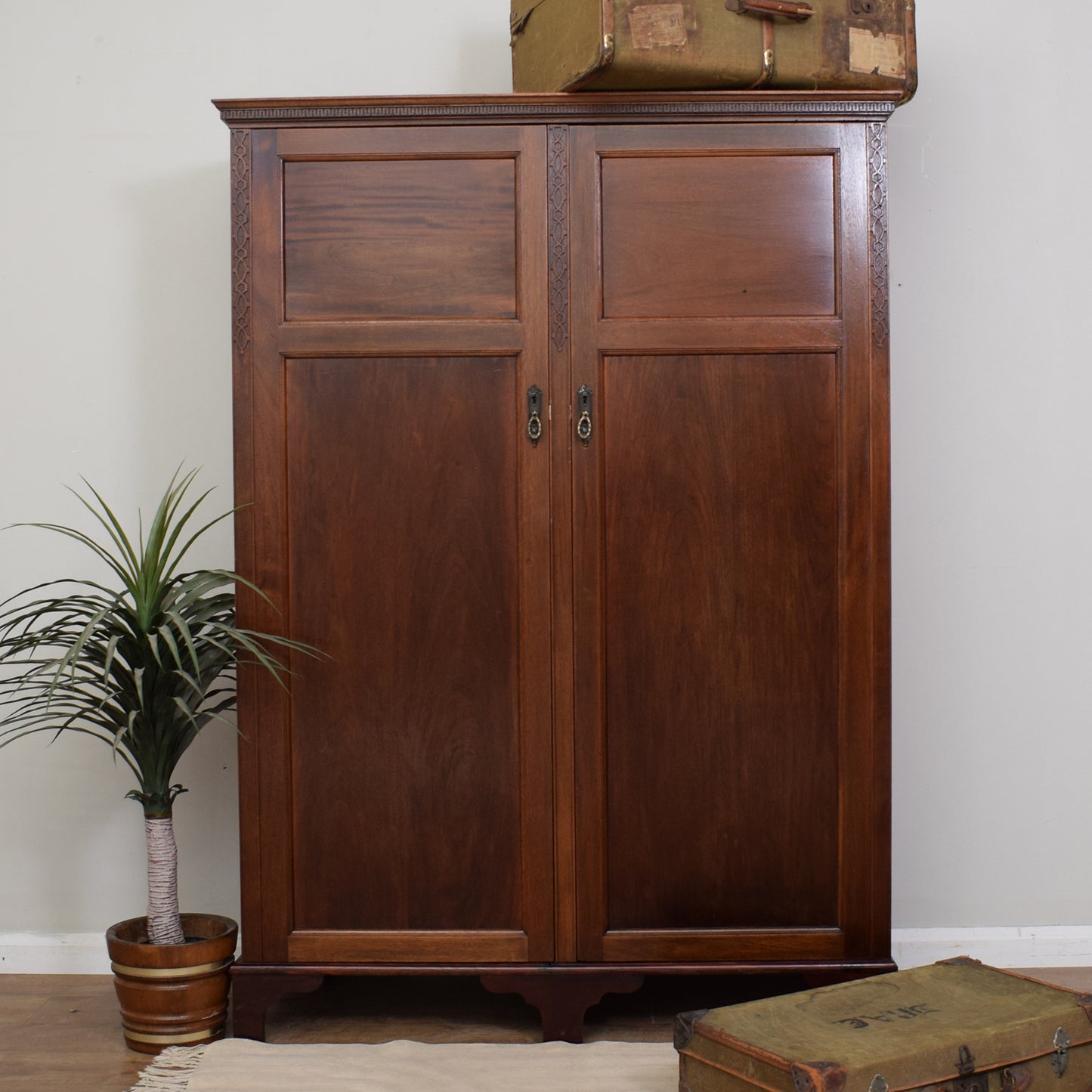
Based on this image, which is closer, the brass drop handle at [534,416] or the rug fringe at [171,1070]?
the rug fringe at [171,1070]

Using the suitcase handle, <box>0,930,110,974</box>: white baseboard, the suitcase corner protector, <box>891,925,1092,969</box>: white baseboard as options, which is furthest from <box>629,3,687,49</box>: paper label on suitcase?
<box>0,930,110,974</box>: white baseboard

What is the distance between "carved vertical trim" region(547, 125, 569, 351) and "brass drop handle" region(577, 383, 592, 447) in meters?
0.10

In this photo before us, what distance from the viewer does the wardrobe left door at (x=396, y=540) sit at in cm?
219

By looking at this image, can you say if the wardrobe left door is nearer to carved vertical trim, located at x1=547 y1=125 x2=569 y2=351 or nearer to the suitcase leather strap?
carved vertical trim, located at x1=547 y1=125 x2=569 y2=351

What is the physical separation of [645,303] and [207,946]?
A: 157cm

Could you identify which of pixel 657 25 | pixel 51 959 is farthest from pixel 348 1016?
pixel 657 25

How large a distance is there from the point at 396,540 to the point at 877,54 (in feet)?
4.48

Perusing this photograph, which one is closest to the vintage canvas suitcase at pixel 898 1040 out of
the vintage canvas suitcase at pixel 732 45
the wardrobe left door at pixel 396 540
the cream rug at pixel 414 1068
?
the cream rug at pixel 414 1068

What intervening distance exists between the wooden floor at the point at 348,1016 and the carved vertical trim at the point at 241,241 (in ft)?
4.67

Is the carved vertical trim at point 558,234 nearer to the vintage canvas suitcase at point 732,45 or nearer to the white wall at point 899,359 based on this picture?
the vintage canvas suitcase at point 732,45

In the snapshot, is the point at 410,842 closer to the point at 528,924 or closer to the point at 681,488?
the point at 528,924

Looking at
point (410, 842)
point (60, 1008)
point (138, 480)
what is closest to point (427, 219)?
point (138, 480)

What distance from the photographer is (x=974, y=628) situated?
273 cm

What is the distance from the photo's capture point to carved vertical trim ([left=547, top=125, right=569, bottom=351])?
2.17 meters
